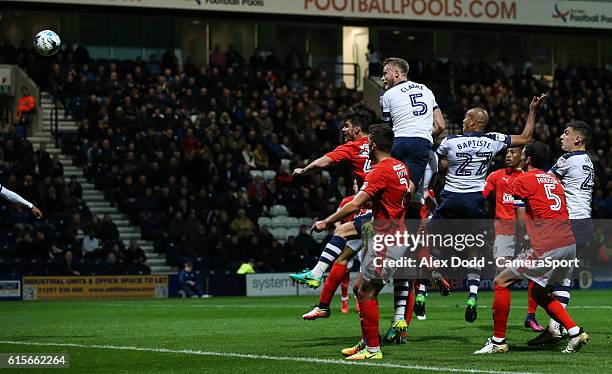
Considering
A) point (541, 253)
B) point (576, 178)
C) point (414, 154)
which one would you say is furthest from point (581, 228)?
point (541, 253)

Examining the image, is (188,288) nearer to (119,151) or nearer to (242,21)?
(119,151)

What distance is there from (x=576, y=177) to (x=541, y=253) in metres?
2.53

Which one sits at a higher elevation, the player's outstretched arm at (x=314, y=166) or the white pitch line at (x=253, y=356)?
the player's outstretched arm at (x=314, y=166)

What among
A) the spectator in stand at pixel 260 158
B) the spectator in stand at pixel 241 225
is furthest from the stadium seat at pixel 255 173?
the spectator in stand at pixel 241 225

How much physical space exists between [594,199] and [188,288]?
15.9 m

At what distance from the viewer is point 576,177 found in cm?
1467

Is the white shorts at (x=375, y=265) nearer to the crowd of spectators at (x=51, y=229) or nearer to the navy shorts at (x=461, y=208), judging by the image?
the navy shorts at (x=461, y=208)

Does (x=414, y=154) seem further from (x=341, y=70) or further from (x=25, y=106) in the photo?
(x=341, y=70)

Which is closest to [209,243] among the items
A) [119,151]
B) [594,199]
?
[119,151]

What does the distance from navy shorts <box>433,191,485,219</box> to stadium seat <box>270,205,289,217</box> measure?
21.2 metres

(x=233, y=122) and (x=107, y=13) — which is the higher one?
(x=107, y=13)

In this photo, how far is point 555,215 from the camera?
12.6 m

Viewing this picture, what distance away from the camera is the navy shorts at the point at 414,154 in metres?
14.1

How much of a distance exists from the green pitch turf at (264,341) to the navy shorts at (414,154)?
79.5 inches
